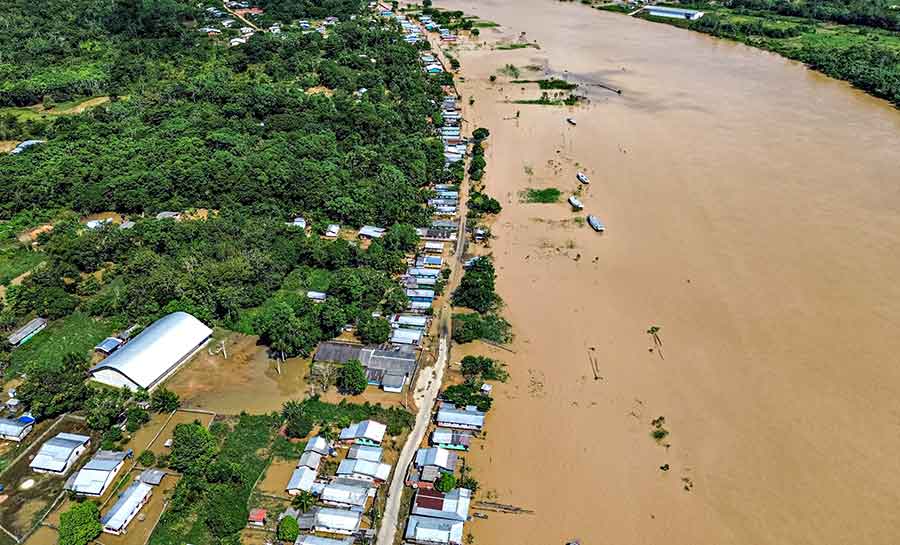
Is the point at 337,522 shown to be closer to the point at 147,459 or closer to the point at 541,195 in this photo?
the point at 147,459

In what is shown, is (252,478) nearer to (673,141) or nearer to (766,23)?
(673,141)

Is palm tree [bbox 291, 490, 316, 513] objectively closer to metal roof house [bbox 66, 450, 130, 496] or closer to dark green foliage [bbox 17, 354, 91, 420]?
metal roof house [bbox 66, 450, 130, 496]

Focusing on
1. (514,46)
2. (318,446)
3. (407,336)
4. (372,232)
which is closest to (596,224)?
(372,232)

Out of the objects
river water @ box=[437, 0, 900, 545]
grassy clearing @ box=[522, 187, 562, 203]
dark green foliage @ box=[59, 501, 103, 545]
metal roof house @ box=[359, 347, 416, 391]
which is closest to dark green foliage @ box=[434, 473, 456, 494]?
river water @ box=[437, 0, 900, 545]

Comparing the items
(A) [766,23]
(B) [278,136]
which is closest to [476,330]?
(B) [278,136]

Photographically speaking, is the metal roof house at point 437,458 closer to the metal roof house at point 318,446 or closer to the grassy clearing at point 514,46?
the metal roof house at point 318,446

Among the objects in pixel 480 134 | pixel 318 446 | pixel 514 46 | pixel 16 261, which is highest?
pixel 514 46

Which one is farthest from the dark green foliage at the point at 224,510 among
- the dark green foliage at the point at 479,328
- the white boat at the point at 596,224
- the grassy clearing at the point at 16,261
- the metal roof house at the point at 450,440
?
the white boat at the point at 596,224
